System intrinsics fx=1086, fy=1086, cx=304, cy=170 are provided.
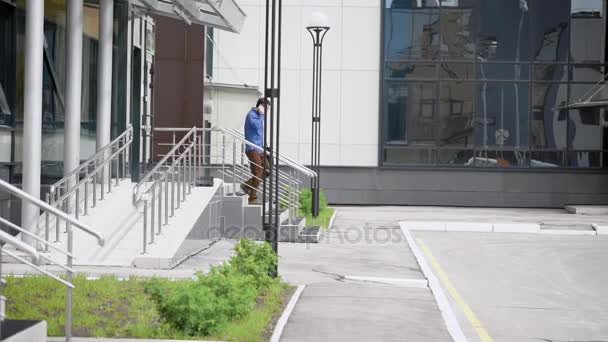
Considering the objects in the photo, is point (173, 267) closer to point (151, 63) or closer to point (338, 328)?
point (338, 328)

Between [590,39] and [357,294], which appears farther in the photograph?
[590,39]

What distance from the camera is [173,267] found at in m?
14.6

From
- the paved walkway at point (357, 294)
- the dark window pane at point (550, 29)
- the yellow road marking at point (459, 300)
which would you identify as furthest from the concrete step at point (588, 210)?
the yellow road marking at point (459, 300)

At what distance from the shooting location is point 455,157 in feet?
118

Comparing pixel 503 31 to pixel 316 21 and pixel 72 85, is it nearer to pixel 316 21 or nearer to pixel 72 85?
pixel 316 21

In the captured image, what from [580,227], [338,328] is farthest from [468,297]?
[580,227]

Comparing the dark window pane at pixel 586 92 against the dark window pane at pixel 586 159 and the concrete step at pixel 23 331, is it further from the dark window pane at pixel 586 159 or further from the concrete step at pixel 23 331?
the concrete step at pixel 23 331

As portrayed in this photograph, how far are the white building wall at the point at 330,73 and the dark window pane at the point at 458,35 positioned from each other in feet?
7.29

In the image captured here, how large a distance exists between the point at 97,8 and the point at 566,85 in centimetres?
2085

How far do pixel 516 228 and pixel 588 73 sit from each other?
10.8 m

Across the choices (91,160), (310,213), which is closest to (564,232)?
(310,213)

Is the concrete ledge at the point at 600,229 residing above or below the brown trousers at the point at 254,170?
below

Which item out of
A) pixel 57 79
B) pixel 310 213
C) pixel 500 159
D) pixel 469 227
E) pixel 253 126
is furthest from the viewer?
pixel 500 159

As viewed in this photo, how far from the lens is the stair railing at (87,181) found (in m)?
14.9
